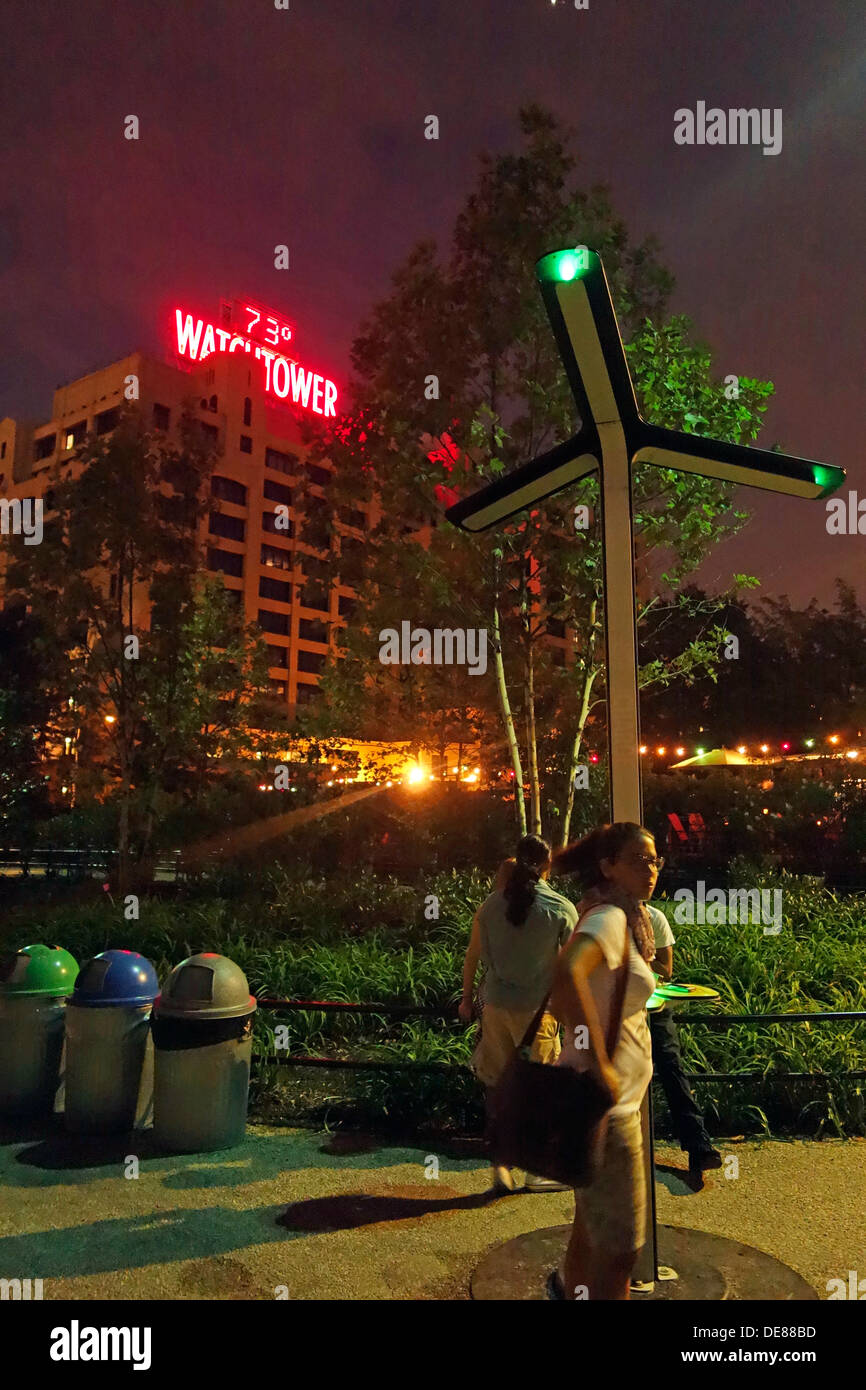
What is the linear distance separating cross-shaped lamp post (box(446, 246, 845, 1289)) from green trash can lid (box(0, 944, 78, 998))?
4.16 metres

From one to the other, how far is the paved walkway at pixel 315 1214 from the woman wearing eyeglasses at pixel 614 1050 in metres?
1.09

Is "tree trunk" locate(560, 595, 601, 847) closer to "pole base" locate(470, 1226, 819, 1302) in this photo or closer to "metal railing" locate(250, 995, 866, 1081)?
"metal railing" locate(250, 995, 866, 1081)

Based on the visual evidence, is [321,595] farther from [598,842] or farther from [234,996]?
[598,842]

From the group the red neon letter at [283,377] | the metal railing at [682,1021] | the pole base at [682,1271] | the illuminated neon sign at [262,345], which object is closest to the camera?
the pole base at [682,1271]

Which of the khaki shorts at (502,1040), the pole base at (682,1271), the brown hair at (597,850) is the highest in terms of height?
the brown hair at (597,850)

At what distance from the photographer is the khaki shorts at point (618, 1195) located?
3.18 meters

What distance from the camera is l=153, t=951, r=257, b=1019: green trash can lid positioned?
586 centimetres

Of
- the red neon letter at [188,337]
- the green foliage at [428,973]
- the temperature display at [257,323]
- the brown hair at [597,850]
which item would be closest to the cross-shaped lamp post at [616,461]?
the brown hair at [597,850]

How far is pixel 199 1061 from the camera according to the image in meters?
5.85

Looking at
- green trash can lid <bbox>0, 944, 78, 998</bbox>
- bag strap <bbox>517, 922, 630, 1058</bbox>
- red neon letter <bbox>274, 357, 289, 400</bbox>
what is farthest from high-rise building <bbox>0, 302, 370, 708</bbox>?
bag strap <bbox>517, 922, 630, 1058</bbox>

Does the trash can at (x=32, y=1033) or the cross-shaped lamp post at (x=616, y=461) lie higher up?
the cross-shaped lamp post at (x=616, y=461)

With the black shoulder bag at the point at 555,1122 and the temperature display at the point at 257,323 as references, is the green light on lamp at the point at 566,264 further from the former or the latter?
the temperature display at the point at 257,323

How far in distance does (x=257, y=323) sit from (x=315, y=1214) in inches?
2961

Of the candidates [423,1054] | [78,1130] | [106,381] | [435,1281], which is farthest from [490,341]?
[106,381]
